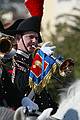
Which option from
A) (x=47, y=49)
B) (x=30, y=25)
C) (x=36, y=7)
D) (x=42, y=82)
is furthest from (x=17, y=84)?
(x=36, y=7)

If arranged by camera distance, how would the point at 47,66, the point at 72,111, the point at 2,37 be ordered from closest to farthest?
1. the point at 72,111
2. the point at 2,37
3. the point at 47,66

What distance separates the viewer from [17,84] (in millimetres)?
4039

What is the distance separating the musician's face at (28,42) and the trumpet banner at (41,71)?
0.31m

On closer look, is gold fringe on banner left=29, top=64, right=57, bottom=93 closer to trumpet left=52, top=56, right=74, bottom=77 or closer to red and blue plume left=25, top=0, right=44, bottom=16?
trumpet left=52, top=56, right=74, bottom=77

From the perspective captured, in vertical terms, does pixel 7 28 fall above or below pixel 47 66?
above

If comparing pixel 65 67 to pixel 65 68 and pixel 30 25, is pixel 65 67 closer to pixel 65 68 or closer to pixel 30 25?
pixel 65 68

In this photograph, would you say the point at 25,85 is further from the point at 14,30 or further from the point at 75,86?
the point at 75,86

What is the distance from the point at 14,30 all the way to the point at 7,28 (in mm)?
67

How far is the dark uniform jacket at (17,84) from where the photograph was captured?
3.87 metres

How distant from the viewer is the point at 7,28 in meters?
4.41

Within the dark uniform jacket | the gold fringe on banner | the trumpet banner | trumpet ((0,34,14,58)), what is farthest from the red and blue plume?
trumpet ((0,34,14,58))

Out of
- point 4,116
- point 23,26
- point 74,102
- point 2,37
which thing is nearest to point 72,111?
point 74,102

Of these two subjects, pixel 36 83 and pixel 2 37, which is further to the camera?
pixel 36 83

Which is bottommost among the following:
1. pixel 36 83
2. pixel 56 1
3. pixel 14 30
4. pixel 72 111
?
pixel 72 111
